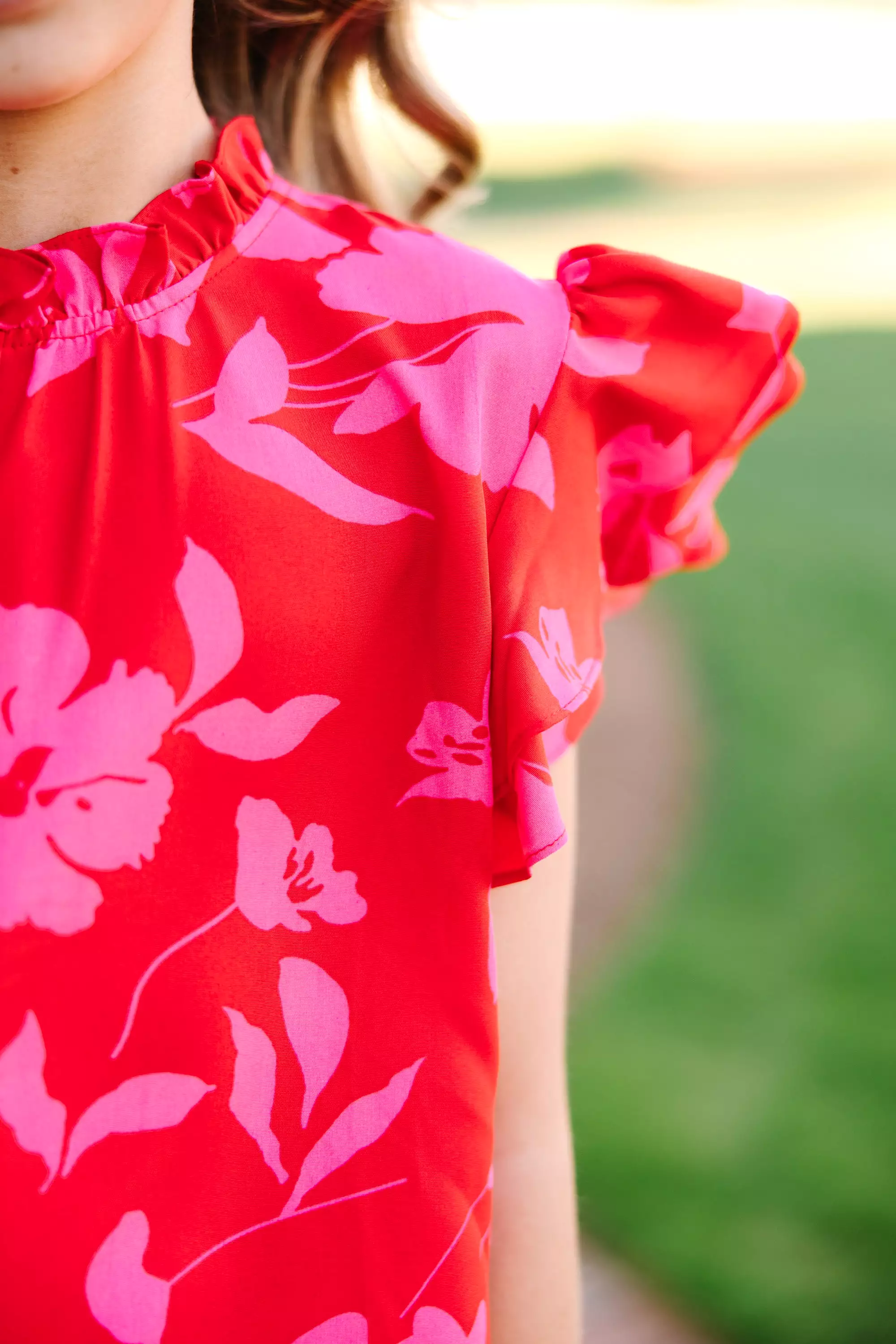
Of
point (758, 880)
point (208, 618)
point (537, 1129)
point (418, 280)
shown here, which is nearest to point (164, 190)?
point (418, 280)

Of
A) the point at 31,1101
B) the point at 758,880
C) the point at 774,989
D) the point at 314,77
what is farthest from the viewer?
the point at 758,880

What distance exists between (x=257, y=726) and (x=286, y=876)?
2.9 inches

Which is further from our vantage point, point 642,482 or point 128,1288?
point 642,482

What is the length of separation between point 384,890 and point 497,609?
0.49 ft

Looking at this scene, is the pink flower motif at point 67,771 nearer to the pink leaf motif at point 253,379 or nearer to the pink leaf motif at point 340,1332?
the pink leaf motif at point 253,379

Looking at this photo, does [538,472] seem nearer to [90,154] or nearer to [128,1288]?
[90,154]

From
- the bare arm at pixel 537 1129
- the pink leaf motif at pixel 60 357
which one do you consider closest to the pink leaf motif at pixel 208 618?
the pink leaf motif at pixel 60 357

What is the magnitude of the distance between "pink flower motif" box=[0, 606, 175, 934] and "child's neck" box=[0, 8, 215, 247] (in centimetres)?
21

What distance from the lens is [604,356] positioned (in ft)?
2.39

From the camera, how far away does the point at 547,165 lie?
244 inches

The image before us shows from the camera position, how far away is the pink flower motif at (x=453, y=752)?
2.17 ft

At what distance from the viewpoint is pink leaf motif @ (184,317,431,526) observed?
66 centimetres

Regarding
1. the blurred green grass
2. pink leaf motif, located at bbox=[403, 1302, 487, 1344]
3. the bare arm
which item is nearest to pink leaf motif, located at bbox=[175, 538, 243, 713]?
the bare arm

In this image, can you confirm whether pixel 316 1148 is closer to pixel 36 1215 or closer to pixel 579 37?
pixel 36 1215
